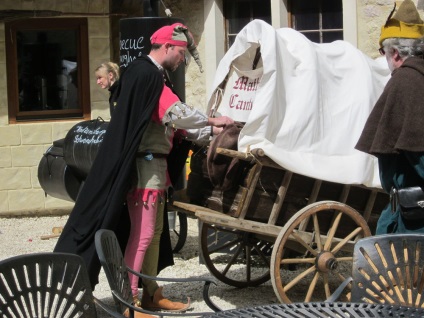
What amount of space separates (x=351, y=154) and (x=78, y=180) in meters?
3.22

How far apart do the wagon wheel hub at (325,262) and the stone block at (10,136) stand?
213 inches

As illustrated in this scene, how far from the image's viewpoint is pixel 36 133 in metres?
10.4

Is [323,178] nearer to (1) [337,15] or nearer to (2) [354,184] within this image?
(2) [354,184]

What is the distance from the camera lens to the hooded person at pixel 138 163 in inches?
217

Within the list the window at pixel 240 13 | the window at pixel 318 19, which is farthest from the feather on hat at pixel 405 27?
the window at pixel 240 13

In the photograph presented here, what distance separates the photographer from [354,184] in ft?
19.4

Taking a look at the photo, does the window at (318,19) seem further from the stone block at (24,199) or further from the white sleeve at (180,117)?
the white sleeve at (180,117)

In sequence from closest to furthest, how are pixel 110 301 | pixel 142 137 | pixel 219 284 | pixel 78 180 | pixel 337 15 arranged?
pixel 142 137
pixel 110 301
pixel 219 284
pixel 78 180
pixel 337 15

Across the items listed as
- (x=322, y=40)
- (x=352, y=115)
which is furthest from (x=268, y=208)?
(x=322, y=40)

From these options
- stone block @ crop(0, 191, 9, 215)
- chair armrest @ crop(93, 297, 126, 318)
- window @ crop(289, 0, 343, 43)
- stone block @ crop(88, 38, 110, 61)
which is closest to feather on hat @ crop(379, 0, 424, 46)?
chair armrest @ crop(93, 297, 126, 318)

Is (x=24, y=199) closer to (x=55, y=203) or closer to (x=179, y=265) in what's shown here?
(x=55, y=203)

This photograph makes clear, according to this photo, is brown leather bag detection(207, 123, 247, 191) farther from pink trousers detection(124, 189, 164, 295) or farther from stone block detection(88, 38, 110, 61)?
stone block detection(88, 38, 110, 61)

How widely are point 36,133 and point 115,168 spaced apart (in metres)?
5.14

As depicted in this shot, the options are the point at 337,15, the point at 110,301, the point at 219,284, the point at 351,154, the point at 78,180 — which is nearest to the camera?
the point at 351,154
